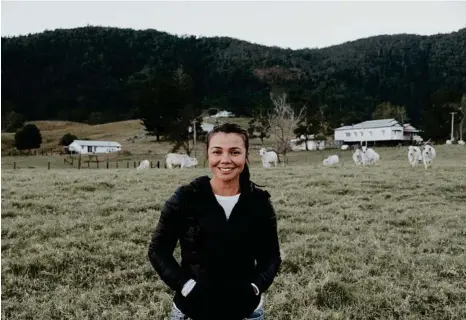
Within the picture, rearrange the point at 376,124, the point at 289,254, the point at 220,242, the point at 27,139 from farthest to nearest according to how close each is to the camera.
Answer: the point at 376,124, the point at 27,139, the point at 289,254, the point at 220,242

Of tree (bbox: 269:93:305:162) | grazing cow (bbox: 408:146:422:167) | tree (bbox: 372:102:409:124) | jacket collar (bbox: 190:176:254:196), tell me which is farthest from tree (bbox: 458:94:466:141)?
jacket collar (bbox: 190:176:254:196)

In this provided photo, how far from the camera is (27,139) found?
72312mm

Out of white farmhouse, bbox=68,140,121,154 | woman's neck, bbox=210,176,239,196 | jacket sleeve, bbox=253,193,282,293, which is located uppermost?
woman's neck, bbox=210,176,239,196

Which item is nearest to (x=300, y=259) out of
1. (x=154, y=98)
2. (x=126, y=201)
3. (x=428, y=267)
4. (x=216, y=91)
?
(x=428, y=267)

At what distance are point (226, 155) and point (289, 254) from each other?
4.96 metres

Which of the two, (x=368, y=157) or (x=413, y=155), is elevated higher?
(x=413, y=155)

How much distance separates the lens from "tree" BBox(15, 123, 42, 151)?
71.8 m

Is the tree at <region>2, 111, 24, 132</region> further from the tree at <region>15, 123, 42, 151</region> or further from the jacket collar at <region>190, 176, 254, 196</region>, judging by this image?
the jacket collar at <region>190, 176, 254, 196</region>

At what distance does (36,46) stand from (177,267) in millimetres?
152294

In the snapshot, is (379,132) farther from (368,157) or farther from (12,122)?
(12,122)

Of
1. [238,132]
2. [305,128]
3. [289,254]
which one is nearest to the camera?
[238,132]

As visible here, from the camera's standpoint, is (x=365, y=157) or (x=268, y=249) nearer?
(x=268, y=249)

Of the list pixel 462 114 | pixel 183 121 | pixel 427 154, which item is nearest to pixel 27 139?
pixel 183 121

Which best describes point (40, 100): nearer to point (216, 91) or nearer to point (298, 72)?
point (216, 91)
